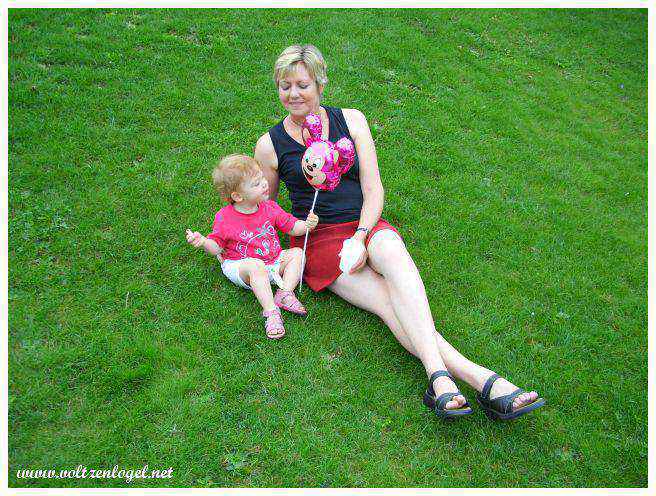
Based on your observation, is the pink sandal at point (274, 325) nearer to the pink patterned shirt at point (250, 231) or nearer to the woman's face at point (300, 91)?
the pink patterned shirt at point (250, 231)

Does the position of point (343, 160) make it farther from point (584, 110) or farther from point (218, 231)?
point (584, 110)

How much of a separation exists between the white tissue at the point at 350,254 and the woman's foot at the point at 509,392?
1014 millimetres

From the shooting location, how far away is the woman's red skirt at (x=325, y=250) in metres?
3.33

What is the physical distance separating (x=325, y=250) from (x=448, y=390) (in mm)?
1159

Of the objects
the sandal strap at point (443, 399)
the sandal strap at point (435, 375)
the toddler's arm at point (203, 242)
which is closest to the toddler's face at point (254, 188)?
the toddler's arm at point (203, 242)

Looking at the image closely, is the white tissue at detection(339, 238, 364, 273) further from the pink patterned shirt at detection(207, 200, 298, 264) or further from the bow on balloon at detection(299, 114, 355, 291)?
the pink patterned shirt at detection(207, 200, 298, 264)

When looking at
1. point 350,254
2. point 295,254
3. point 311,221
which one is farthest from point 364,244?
point 295,254

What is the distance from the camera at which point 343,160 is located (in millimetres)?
3211

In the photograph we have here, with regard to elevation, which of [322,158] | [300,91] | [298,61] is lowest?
[322,158]

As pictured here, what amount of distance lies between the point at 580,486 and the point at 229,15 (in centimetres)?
558

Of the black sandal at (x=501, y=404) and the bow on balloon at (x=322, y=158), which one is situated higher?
the bow on balloon at (x=322, y=158)

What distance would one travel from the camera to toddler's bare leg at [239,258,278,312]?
3205mm

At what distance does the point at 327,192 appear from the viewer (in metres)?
3.43

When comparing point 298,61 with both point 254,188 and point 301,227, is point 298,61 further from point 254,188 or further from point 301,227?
point 301,227
